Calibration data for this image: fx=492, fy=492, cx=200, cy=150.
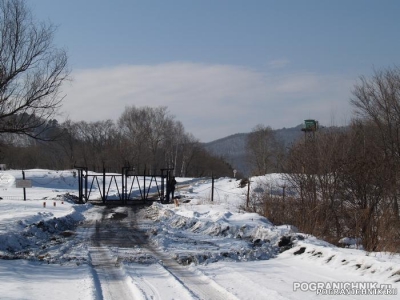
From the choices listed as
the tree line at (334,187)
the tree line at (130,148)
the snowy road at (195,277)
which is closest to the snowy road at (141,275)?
the snowy road at (195,277)

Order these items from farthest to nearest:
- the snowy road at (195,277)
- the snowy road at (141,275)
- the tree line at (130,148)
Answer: the tree line at (130,148) → the snowy road at (141,275) → the snowy road at (195,277)

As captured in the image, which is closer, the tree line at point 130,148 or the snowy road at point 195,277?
the snowy road at point 195,277

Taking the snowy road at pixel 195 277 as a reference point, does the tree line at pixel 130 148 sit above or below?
above

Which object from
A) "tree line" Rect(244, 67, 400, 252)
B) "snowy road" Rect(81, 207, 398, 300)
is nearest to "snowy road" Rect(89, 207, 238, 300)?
"snowy road" Rect(81, 207, 398, 300)

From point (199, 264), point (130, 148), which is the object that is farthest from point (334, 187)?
point (130, 148)

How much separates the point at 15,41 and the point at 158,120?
86343mm

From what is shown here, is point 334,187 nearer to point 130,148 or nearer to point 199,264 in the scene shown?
point 199,264

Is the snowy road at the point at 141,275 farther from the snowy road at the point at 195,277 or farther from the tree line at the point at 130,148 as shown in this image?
the tree line at the point at 130,148

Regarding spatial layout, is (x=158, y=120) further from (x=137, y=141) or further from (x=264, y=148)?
(x=264, y=148)

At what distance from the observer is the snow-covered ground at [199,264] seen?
8495 millimetres

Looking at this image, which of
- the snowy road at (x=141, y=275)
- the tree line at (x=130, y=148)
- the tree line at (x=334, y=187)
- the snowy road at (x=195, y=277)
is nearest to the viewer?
the snowy road at (x=195, y=277)

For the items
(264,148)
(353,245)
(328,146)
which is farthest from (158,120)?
(353,245)

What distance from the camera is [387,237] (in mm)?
11641

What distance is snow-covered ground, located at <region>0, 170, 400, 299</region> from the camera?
8495 mm
